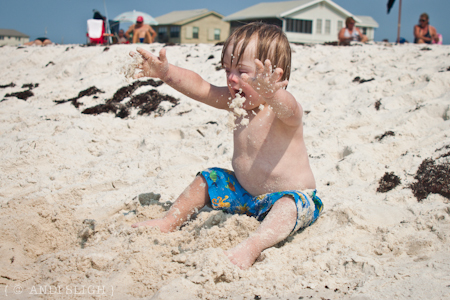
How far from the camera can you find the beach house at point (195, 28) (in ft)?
96.8

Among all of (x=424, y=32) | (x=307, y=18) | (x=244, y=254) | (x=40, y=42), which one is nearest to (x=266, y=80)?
(x=244, y=254)

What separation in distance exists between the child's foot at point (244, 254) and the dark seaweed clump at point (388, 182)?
116 centimetres

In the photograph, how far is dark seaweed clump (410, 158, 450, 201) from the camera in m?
2.29

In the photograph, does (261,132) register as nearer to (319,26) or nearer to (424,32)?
(424,32)

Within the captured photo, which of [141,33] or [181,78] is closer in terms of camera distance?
[181,78]

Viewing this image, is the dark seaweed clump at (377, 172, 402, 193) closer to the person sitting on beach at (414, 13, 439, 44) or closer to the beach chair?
the person sitting on beach at (414, 13, 439, 44)

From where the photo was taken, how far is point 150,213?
250 cm

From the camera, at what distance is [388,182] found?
99.3 inches

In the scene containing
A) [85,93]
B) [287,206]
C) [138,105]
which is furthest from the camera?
[85,93]

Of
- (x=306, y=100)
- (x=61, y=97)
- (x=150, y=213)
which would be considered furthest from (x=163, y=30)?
(x=150, y=213)

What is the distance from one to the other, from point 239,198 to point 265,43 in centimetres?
97

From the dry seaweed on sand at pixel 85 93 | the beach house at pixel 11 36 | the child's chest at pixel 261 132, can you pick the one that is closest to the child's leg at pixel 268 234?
the child's chest at pixel 261 132

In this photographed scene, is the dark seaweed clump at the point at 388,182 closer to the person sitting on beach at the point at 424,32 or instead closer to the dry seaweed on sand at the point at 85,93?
the dry seaweed on sand at the point at 85,93

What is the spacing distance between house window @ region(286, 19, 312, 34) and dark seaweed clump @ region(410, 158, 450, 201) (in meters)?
22.5
